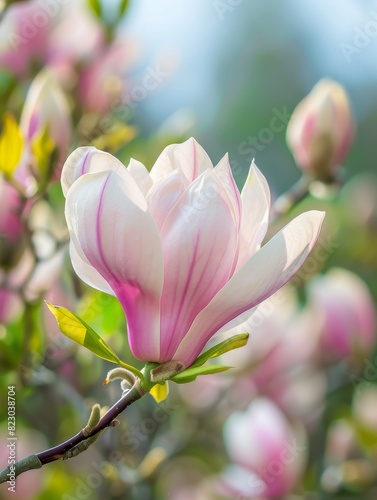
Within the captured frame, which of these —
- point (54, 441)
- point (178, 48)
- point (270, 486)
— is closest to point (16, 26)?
point (178, 48)

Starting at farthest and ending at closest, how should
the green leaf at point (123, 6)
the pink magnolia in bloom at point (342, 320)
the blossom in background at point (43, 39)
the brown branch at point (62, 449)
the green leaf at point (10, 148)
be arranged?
1. the pink magnolia in bloom at point (342, 320)
2. the blossom in background at point (43, 39)
3. the green leaf at point (123, 6)
4. the green leaf at point (10, 148)
5. the brown branch at point (62, 449)

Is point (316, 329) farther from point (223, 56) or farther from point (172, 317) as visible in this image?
point (223, 56)

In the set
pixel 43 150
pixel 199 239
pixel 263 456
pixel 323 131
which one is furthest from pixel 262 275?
pixel 263 456

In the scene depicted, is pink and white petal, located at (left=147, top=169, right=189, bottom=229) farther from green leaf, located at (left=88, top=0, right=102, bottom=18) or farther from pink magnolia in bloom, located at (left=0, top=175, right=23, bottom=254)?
green leaf, located at (left=88, top=0, right=102, bottom=18)

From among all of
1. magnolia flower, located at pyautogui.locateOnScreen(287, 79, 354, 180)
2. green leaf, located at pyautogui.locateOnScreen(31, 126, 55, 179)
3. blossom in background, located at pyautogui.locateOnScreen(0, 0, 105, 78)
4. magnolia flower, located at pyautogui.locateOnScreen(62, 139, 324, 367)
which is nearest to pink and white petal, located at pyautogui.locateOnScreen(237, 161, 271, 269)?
magnolia flower, located at pyautogui.locateOnScreen(62, 139, 324, 367)

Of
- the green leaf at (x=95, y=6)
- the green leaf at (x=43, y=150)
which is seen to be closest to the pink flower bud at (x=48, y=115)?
the green leaf at (x=43, y=150)

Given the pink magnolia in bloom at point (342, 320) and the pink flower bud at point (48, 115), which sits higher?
the pink flower bud at point (48, 115)

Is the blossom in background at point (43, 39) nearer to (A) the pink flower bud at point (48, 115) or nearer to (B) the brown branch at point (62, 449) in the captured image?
(A) the pink flower bud at point (48, 115)

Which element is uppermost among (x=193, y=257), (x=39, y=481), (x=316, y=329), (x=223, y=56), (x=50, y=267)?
(x=193, y=257)
